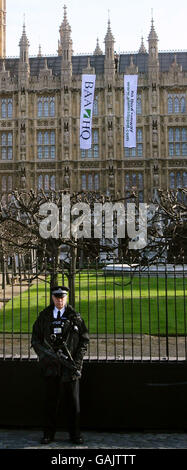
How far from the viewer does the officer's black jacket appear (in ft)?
17.1

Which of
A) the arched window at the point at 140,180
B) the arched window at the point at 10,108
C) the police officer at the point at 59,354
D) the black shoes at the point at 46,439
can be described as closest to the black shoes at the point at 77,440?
the police officer at the point at 59,354

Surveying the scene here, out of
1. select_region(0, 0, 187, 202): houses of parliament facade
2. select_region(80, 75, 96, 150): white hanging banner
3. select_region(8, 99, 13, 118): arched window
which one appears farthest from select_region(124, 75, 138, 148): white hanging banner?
select_region(8, 99, 13, 118): arched window

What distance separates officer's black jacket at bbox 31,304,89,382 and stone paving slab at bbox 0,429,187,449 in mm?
733

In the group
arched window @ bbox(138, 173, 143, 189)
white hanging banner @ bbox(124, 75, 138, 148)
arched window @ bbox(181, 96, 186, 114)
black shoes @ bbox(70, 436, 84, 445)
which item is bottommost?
black shoes @ bbox(70, 436, 84, 445)

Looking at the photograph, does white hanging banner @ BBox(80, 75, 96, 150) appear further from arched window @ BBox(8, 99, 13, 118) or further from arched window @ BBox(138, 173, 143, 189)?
arched window @ BBox(8, 99, 13, 118)

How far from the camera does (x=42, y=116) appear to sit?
38.6 metres

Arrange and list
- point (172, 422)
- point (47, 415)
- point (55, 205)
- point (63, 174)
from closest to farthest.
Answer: point (47, 415) < point (172, 422) < point (55, 205) < point (63, 174)

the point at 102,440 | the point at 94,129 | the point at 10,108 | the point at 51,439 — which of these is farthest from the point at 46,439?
the point at 10,108

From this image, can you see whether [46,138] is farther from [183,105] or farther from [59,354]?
[59,354]

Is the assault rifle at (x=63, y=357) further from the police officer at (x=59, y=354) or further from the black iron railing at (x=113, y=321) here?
the black iron railing at (x=113, y=321)

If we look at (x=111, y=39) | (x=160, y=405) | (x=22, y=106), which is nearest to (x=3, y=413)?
(x=160, y=405)

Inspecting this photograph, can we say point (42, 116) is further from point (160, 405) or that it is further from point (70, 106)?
point (160, 405)

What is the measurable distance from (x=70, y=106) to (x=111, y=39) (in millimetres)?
6264

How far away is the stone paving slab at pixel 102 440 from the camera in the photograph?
17.1ft
